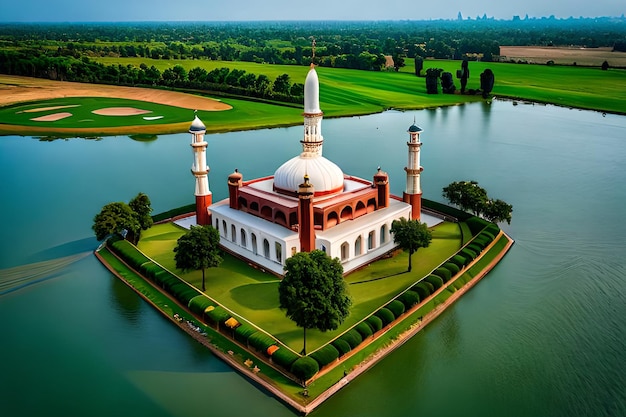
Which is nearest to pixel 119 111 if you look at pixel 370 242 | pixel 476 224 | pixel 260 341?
pixel 370 242

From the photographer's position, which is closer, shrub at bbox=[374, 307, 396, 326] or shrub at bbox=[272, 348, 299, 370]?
shrub at bbox=[272, 348, 299, 370]

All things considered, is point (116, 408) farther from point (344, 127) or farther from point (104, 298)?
point (344, 127)

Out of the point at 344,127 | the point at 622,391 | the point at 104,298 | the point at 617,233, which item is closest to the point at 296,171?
the point at 104,298

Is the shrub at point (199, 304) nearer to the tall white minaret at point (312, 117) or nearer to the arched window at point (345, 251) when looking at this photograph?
the arched window at point (345, 251)

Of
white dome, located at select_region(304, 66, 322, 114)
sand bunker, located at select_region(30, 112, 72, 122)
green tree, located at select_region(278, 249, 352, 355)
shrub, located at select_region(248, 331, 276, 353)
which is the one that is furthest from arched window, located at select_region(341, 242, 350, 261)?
sand bunker, located at select_region(30, 112, 72, 122)

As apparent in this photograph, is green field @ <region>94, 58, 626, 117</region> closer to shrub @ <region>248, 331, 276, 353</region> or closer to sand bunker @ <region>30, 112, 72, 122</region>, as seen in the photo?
sand bunker @ <region>30, 112, 72, 122</region>

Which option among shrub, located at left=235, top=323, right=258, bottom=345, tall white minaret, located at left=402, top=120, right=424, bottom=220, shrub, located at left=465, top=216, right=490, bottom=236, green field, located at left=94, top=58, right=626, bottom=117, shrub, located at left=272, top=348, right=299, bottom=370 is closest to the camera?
shrub, located at left=272, top=348, right=299, bottom=370
